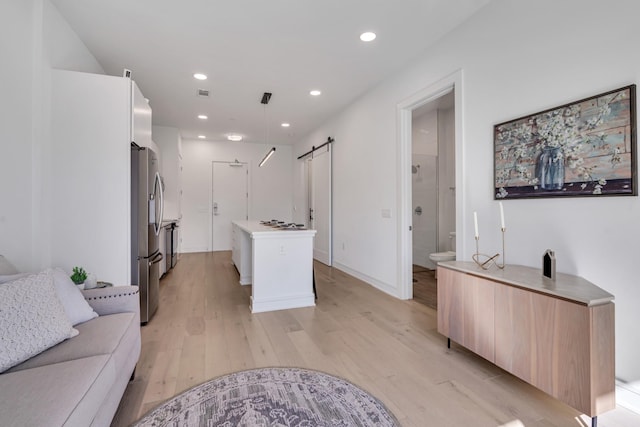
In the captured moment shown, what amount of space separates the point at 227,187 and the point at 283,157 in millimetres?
1674

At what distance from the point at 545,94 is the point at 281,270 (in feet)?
9.20

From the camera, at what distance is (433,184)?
17.9ft

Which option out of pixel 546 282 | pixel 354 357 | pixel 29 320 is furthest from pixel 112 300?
pixel 546 282

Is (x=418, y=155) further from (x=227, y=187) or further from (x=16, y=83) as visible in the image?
(x=16, y=83)

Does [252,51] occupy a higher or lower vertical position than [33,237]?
higher

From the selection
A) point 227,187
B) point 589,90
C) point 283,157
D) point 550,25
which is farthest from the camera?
point 283,157

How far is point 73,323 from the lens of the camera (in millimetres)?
1613

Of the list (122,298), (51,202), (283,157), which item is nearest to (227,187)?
(283,157)

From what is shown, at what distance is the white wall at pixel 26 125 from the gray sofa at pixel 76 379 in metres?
1.08

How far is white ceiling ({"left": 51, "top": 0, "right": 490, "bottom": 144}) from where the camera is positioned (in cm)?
251

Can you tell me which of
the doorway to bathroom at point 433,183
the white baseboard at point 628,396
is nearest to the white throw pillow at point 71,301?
the white baseboard at point 628,396

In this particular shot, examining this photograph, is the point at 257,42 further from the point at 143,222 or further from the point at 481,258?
the point at 481,258

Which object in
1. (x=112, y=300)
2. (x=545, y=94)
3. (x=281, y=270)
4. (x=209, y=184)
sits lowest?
(x=281, y=270)

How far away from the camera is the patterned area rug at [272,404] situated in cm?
154
